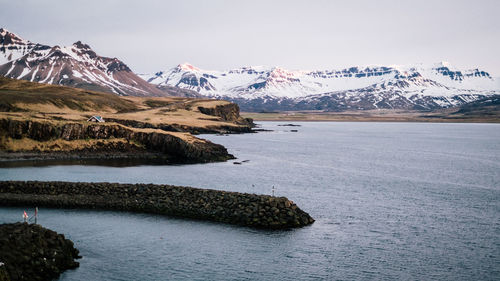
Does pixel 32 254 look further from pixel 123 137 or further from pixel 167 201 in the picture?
pixel 123 137

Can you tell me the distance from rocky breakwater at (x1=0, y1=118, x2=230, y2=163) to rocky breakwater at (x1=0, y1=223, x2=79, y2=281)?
67246mm

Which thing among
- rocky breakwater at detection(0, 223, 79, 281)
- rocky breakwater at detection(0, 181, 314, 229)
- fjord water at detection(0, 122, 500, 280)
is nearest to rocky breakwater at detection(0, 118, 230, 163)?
fjord water at detection(0, 122, 500, 280)

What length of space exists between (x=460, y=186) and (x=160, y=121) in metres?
119

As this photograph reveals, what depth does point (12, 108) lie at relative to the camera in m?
153

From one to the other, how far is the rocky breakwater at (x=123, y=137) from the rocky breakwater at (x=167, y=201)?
1695 inches

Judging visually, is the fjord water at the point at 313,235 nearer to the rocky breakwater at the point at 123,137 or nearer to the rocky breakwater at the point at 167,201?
the rocky breakwater at the point at 167,201

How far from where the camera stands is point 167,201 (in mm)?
54906

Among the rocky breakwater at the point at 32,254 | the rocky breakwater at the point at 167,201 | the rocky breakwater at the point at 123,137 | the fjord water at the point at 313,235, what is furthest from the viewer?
the rocky breakwater at the point at 123,137

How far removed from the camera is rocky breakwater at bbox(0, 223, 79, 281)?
30766 millimetres

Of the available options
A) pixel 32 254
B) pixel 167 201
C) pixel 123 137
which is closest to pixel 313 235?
pixel 167 201

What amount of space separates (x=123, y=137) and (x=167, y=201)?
197ft

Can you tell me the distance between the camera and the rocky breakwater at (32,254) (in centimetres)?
3077

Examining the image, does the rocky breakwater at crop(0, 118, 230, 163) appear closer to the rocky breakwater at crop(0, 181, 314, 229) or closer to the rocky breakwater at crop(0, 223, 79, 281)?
the rocky breakwater at crop(0, 181, 314, 229)

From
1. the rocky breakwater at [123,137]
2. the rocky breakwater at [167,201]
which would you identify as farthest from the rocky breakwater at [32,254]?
the rocky breakwater at [123,137]
